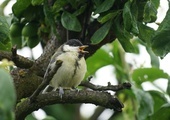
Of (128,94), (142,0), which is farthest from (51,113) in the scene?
(142,0)

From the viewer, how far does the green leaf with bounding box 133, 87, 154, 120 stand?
94.8 inches

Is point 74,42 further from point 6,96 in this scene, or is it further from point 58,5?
point 6,96

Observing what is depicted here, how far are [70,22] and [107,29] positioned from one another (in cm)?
20

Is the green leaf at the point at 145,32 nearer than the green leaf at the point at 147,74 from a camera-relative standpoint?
Yes

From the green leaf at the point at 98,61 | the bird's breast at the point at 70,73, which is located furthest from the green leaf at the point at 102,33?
the green leaf at the point at 98,61

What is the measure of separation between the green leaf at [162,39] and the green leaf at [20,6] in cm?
72

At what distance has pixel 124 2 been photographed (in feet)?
6.22

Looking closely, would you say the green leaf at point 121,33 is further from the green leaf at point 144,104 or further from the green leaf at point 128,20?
the green leaf at point 144,104

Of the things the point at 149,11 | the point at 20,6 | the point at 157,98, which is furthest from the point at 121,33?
the point at 157,98

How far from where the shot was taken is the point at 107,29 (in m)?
1.87

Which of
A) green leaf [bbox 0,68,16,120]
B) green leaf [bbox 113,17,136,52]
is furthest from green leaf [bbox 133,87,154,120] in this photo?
green leaf [bbox 0,68,16,120]

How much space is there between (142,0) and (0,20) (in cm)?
60

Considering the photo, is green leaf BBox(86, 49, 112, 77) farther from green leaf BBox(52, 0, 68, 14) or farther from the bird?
green leaf BBox(52, 0, 68, 14)

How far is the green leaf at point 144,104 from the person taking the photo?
2408 mm
